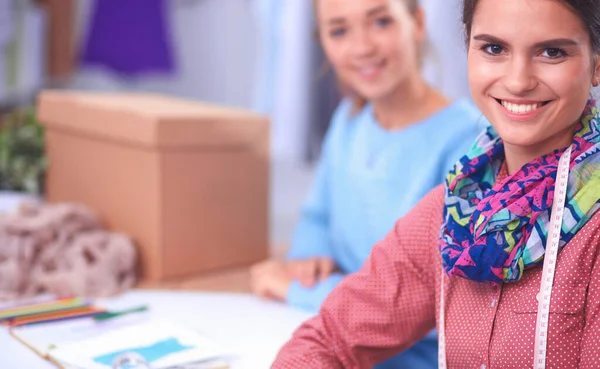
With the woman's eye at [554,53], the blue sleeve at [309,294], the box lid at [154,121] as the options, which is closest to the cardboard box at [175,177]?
the box lid at [154,121]

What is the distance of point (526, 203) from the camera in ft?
2.25

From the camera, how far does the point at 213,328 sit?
1066 millimetres

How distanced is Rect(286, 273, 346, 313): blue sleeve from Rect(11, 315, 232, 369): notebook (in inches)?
8.7

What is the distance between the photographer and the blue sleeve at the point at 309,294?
1.17 metres

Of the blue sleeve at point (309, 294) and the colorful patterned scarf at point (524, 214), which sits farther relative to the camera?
the blue sleeve at point (309, 294)

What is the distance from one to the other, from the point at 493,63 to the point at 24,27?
2508mm

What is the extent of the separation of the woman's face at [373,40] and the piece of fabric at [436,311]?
1.27ft

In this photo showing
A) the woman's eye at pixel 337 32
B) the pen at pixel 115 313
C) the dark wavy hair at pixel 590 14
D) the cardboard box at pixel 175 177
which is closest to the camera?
the dark wavy hair at pixel 590 14

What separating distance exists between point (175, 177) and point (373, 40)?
42 centimetres

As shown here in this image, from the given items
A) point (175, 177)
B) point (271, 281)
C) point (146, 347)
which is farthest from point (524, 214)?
point (175, 177)

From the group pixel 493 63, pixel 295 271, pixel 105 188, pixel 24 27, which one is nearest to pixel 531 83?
pixel 493 63

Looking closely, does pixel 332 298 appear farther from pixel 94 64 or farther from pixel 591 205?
pixel 94 64

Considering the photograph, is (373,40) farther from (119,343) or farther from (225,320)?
(119,343)

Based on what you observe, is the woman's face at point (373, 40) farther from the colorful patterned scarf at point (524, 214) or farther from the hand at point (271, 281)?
the colorful patterned scarf at point (524, 214)
